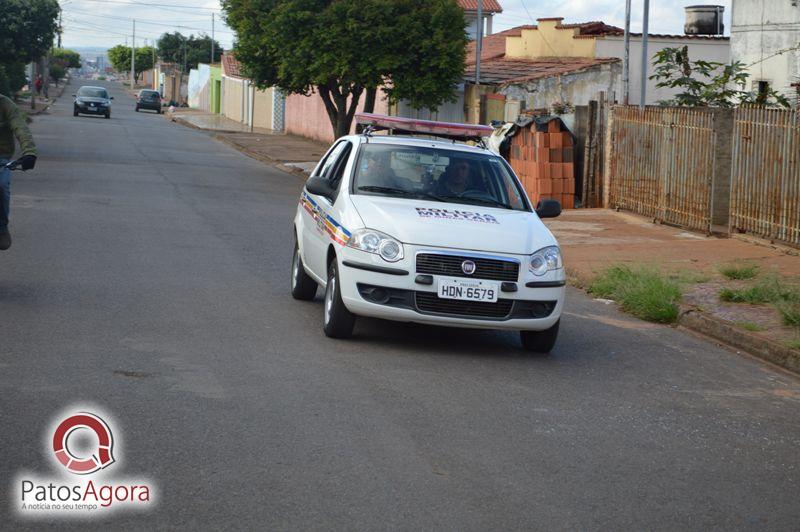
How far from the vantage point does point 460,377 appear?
26.0ft

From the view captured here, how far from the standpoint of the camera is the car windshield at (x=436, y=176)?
9.63 meters

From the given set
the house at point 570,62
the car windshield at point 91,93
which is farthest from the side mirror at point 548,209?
the car windshield at point 91,93

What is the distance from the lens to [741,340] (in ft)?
33.2

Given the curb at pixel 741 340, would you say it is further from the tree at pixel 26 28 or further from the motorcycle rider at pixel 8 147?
the tree at pixel 26 28

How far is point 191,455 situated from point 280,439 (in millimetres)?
548

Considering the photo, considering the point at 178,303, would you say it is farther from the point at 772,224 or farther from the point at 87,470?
the point at 772,224

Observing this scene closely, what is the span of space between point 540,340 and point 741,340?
220 centimetres

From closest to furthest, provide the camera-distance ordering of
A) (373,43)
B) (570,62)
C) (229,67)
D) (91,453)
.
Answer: (91,453), (373,43), (570,62), (229,67)

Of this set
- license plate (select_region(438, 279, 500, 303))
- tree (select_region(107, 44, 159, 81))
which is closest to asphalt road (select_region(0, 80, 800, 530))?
license plate (select_region(438, 279, 500, 303))

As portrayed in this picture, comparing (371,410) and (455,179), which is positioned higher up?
(455,179)

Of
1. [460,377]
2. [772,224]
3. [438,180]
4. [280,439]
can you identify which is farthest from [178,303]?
[772,224]

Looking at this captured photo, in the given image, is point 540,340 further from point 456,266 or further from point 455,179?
point 455,179

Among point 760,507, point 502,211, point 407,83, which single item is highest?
point 407,83

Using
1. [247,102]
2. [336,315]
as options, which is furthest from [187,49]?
[336,315]
